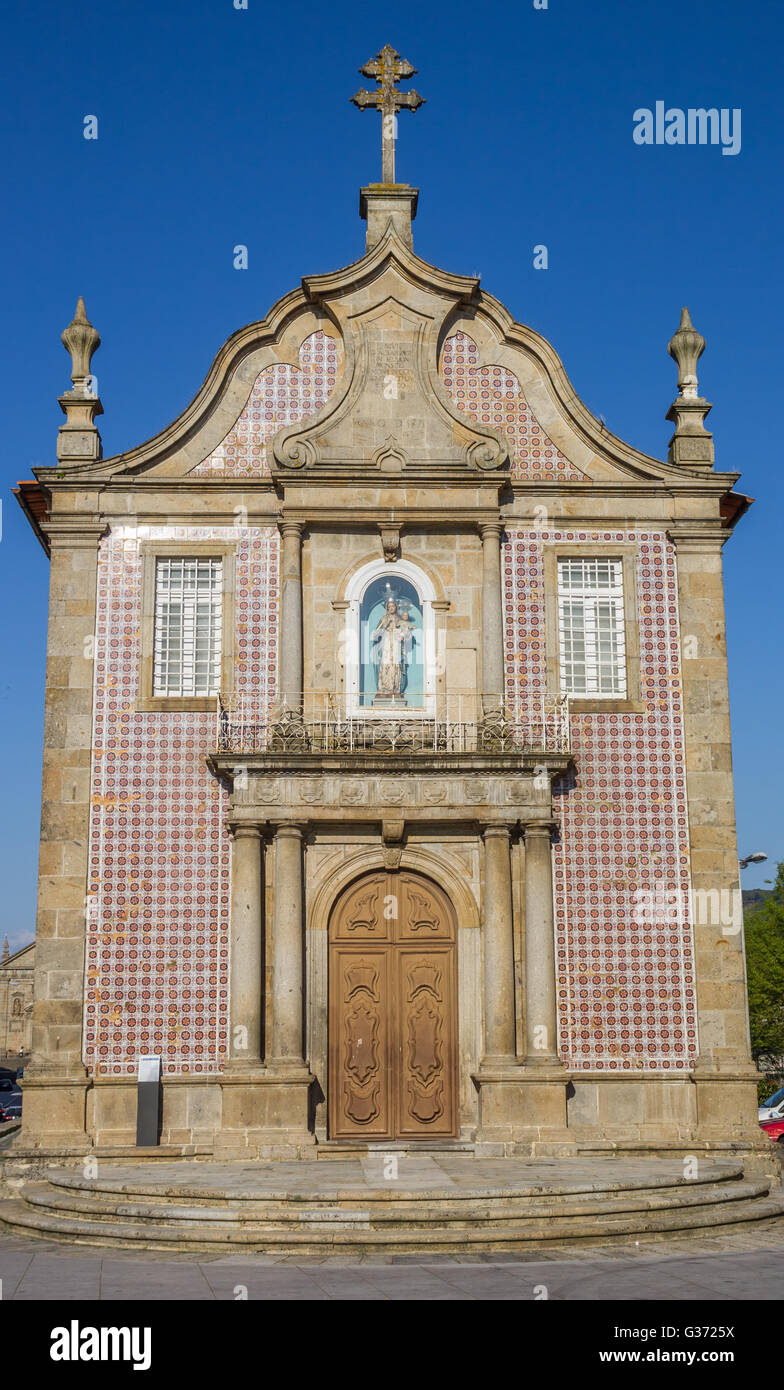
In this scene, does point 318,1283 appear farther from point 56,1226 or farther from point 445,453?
point 445,453

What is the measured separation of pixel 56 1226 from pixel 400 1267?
3.63 metres

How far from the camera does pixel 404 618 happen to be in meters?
18.8

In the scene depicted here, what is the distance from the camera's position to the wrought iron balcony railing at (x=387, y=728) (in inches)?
707

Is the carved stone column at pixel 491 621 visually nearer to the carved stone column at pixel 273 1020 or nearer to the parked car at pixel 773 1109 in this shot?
the carved stone column at pixel 273 1020

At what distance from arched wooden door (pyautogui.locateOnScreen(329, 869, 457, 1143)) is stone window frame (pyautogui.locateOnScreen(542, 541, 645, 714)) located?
3.03 m

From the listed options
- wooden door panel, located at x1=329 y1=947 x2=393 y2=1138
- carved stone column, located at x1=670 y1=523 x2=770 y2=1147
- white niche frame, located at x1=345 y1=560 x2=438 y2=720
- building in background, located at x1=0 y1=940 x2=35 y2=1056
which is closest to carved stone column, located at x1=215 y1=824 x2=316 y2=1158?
wooden door panel, located at x1=329 y1=947 x2=393 y2=1138

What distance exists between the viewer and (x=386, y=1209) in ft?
43.0

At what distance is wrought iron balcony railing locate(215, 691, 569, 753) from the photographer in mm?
17969

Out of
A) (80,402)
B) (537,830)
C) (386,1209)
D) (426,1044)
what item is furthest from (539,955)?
(80,402)

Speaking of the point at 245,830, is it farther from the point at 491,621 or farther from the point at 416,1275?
the point at 416,1275

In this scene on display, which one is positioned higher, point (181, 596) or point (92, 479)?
point (92, 479)

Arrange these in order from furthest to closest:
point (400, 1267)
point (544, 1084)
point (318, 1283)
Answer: point (544, 1084) < point (400, 1267) < point (318, 1283)

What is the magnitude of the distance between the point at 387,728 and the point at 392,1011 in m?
3.39

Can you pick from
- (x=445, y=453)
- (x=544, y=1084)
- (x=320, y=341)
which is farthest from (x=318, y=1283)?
(x=320, y=341)
